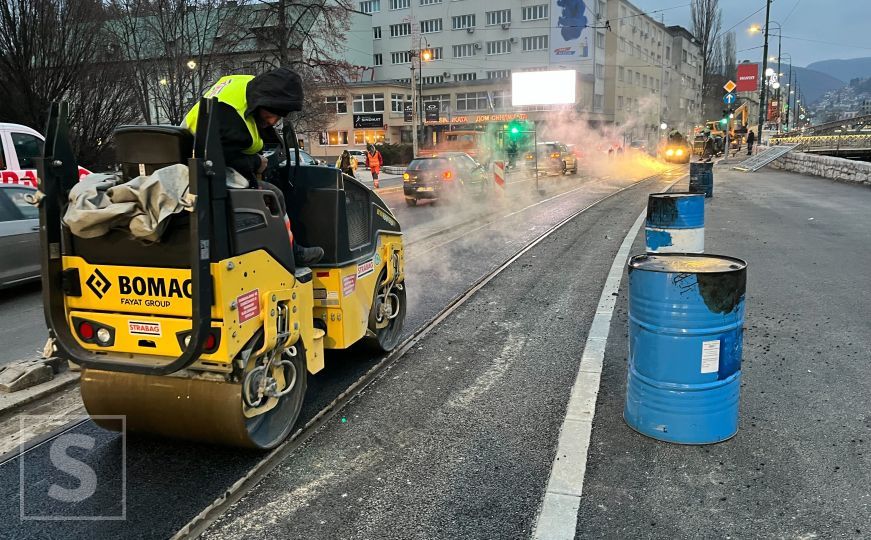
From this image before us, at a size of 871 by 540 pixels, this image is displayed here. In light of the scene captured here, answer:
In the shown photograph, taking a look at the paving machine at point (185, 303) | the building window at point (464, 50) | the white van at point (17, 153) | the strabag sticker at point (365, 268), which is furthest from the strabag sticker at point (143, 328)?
the building window at point (464, 50)

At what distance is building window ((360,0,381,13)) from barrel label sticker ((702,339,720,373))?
76.1 metres

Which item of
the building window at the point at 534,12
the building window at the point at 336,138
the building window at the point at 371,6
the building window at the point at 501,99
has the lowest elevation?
the building window at the point at 336,138

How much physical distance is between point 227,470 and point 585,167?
123 ft

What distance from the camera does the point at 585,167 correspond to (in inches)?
1524

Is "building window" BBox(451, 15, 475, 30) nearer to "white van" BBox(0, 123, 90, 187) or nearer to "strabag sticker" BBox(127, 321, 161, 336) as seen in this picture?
"white van" BBox(0, 123, 90, 187)

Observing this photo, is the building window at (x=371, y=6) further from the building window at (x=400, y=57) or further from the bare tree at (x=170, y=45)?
the bare tree at (x=170, y=45)

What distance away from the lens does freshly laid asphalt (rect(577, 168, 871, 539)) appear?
2992 millimetres

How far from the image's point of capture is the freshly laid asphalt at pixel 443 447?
305cm

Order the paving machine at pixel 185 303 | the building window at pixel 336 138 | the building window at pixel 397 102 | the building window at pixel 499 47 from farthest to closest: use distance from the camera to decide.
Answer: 1. the building window at pixel 336 138
2. the building window at pixel 499 47
3. the building window at pixel 397 102
4. the paving machine at pixel 185 303

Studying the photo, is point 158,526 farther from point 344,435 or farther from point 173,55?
point 173,55

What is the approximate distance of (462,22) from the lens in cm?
6738

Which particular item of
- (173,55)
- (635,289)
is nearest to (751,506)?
(635,289)

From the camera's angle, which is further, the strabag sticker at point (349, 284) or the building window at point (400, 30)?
the building window at point (400, 30)

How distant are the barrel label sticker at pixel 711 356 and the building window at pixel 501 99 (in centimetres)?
5982
